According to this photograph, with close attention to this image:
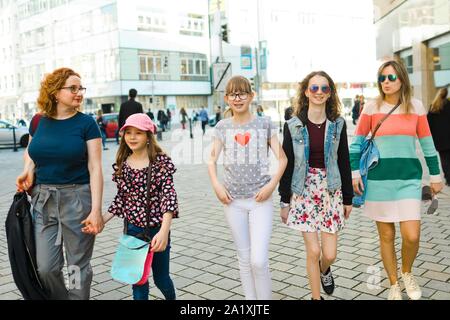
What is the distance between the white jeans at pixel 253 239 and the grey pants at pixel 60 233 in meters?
1.07

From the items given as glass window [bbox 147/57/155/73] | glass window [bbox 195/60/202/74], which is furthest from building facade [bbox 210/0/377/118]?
glass window [bbox 147/57/155/73]

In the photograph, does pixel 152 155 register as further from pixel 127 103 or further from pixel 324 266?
pixel 127 103

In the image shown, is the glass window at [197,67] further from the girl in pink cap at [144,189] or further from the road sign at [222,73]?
→ the girl in pink cap at [144,189]

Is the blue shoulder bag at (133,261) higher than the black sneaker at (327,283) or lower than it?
higher

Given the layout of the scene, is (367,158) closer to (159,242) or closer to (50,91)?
Answer: (159,242)

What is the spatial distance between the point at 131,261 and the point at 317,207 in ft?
4.73

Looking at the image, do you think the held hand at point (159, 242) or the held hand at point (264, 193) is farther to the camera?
the held hand at point (264, 193)

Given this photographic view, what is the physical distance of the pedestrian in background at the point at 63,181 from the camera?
345 centimetres

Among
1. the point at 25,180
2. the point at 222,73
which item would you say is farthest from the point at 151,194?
the point at 222,73

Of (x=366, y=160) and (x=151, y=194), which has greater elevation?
(x=366, y=160)

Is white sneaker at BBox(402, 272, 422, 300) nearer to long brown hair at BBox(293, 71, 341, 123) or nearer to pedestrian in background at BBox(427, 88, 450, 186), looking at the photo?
long brown hair at BBox(293, 71, 341, 123)

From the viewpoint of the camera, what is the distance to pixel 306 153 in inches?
148

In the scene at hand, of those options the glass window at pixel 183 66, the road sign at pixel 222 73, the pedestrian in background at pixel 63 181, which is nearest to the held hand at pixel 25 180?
the pedestrian in background at pixel 63 181

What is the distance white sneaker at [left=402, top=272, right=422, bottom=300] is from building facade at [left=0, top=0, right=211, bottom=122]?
44.8 m
